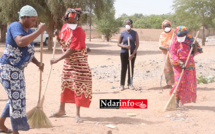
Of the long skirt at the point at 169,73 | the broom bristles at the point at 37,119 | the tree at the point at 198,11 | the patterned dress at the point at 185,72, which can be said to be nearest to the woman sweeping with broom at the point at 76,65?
the broom bristles at the point at 37,119

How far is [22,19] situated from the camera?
3.81 metres

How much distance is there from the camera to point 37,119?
4441 millimetres

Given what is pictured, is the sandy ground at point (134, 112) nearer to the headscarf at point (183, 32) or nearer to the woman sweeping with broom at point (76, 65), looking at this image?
the woman sweeping with broom at point (76, 65)

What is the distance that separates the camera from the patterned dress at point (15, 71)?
3.72 meters

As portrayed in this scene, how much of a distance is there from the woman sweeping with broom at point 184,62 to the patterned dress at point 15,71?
332 centimetres

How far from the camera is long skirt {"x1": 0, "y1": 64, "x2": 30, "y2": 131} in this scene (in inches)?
147

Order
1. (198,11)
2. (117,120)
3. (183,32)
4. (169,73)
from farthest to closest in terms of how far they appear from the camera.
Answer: (198,11) < (169,73) < (183,32) < (117,120)

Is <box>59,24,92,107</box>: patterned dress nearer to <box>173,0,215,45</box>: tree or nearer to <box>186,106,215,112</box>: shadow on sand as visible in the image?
<box>186,106,215,112</box>: shadow on sand

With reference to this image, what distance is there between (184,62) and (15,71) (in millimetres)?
3595

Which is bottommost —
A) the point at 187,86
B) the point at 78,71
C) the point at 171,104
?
the point at 171,104

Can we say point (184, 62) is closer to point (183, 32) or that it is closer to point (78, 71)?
point (183, 32)

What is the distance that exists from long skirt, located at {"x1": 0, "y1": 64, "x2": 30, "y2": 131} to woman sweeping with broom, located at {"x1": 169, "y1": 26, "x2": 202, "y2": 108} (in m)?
3.40

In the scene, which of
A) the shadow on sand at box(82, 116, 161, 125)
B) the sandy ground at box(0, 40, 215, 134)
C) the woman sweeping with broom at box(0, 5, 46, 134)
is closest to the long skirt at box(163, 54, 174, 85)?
the sandy ground at box(0, 40, 215, 134)

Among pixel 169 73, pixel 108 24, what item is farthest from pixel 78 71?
pixel 108 24
